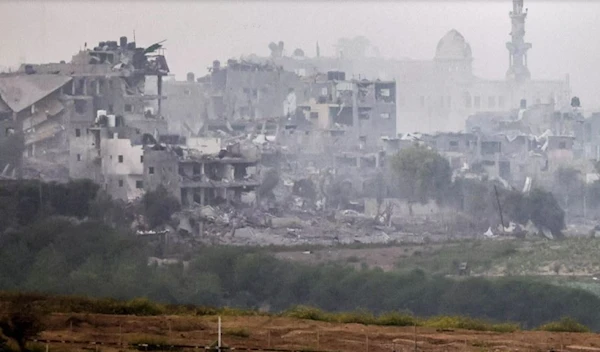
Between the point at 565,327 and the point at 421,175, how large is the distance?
40.5 feet

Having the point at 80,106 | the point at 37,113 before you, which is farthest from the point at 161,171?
the point at 37,113

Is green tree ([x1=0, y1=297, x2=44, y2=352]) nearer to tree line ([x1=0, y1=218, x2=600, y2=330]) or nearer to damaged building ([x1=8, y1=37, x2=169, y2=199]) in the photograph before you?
tree line ([x1=0, y1=218, x2=600, y2=330])

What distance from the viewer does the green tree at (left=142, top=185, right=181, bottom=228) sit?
84.4ft

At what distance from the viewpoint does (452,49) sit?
1256 inches

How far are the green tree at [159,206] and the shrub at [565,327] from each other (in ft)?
25.6

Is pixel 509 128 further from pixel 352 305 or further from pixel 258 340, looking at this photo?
pixel 258 340

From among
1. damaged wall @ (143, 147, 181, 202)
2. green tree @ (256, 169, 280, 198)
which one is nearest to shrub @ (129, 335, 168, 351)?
damaged wall @ (143, 147, 181, 202)

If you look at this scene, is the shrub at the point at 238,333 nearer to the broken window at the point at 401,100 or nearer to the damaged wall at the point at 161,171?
the damaged wall at the point at 161,171

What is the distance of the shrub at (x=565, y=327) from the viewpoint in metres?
18.1

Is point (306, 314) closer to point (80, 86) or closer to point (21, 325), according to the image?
point (21, 325)

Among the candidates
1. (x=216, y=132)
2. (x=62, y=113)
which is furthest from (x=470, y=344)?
(x=216, y=132)

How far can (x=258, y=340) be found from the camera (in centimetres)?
1644

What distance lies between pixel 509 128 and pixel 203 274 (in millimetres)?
14257

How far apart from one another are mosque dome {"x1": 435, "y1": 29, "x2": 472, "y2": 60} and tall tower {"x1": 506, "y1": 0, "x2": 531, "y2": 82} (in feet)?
2.18
